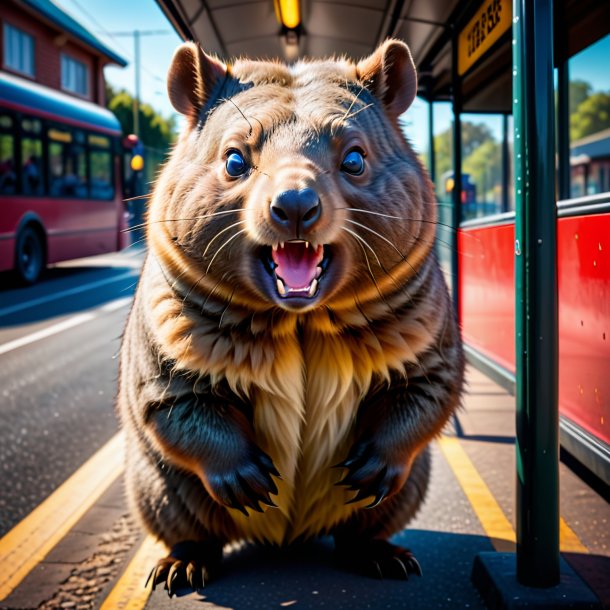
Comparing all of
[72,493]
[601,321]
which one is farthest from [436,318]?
[72,493]

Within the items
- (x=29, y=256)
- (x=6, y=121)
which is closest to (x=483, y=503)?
(x=6, y=121)

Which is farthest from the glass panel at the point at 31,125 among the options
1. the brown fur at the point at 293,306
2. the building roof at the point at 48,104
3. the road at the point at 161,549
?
the brown fur at the point at 293,306

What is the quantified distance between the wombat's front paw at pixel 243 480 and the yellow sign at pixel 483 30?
3416 millimetres

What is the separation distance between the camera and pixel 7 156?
12430 mm

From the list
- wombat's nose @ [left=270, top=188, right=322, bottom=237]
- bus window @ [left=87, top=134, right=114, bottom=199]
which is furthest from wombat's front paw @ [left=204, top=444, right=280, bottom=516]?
bus window @ [left=87, top=134, right=114, bottom=199]

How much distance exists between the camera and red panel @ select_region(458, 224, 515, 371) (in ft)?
15.3

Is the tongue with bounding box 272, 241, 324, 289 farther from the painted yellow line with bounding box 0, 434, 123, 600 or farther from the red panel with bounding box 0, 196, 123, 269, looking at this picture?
the red panel with bounding box 0, 196, 123, 269

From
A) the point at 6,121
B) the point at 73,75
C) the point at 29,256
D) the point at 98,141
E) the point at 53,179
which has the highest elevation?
the point at 73,75

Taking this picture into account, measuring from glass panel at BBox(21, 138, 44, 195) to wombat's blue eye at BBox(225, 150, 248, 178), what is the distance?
11.8 metres

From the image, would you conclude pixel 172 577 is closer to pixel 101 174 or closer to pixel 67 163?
pixel 67 163

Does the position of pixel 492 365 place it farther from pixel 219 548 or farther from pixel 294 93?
pixel 294 93

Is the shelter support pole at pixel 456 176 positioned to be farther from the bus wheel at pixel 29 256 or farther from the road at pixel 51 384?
the bus wheel at pixel 29 256

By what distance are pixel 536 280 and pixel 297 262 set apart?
0.80 metres

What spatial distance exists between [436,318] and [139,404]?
3.14ft
